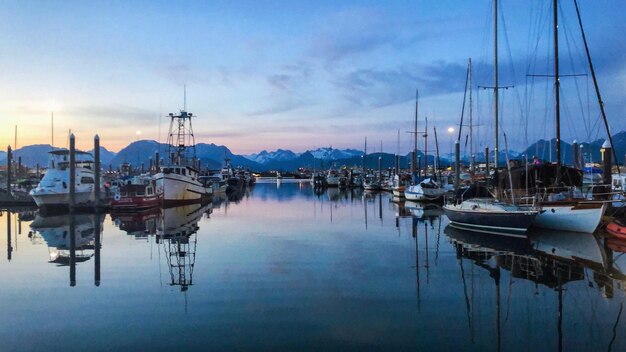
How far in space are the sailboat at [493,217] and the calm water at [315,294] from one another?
100 cm

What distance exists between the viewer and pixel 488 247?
2072cm

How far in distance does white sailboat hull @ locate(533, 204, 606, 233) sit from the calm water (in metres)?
0.99

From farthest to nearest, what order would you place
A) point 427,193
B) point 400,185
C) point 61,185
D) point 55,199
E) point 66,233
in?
point 400,185
point 427,193
point 61,185
point 55,199
point 66,233

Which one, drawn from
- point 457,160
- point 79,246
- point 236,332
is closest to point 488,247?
point 236,332

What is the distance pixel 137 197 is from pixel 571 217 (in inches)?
1301

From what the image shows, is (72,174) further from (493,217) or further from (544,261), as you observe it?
(544,261)

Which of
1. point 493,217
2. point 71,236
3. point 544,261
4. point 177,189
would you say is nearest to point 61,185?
point 177,189

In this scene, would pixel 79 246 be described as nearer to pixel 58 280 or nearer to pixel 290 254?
pixel 58 280

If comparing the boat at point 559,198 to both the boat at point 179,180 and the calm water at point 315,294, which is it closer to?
the calm water at point 315,294

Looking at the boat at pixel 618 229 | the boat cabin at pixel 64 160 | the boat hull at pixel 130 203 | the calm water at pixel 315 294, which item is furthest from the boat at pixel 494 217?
the boat cabin at pixel 64 160

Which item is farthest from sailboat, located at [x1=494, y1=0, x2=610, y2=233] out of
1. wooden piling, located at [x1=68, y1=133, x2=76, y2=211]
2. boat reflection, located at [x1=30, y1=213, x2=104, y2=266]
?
wooden piling, located at [x1=68, y1=133, x2=76, y2=211]

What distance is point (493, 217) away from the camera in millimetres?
23938

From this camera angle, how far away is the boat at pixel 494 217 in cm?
2309

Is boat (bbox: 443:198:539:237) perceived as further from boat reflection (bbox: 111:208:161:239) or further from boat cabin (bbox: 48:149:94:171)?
boat cabin (bbox: 48:149:94:171)
